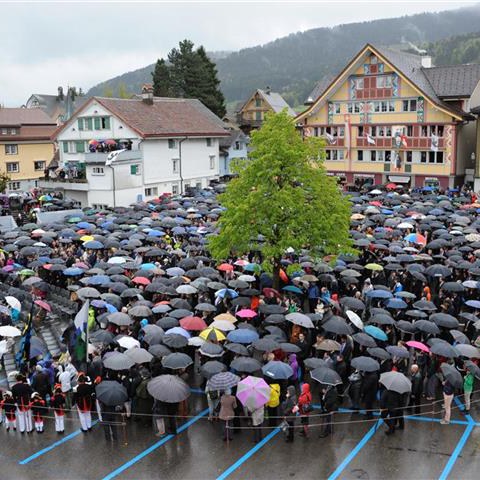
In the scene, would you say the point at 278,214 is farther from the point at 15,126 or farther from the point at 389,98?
the point at 15,126

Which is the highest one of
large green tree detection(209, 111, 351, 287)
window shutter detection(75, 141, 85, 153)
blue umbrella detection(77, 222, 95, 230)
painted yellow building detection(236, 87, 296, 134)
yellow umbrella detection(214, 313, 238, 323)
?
painted yellow building detection(236, 87, 296, 134)

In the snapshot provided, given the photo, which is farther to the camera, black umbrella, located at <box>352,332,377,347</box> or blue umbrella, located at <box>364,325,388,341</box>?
blue umbrella, located at <box>364,325,388,341</box>

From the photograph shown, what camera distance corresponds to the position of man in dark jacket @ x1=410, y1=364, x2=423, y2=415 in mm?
13010

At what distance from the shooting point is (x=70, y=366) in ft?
44.5

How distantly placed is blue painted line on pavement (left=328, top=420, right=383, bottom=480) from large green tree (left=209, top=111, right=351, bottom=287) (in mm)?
7001

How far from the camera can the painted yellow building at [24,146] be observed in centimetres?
5875

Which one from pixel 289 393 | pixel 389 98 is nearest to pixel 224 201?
pixel 289 393

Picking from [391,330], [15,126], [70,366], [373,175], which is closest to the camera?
[70,366]

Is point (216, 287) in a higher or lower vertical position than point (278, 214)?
lower

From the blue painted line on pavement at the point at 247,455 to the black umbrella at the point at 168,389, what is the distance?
1652mm

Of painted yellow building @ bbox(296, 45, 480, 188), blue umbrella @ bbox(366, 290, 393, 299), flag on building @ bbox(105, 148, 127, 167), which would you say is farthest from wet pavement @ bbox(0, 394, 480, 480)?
painted yellow building @ bbox(296, 45, 480, 188)

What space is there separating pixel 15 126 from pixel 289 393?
54.9 meters

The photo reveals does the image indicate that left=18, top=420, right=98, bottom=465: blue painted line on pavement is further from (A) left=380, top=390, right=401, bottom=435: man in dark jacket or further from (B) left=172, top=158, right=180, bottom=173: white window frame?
(B) left=172, top=158, right=180, bottom=173: white window frame

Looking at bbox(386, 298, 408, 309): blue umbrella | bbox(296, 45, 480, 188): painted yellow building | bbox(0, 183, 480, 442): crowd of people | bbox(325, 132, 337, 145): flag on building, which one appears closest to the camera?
bbox(0, 183, 480, 442): crowd of people
